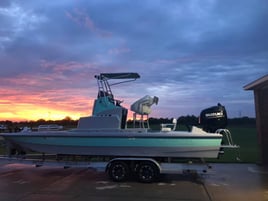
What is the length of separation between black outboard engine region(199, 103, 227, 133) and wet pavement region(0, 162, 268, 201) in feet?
4.45

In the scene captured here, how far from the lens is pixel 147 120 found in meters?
11.3

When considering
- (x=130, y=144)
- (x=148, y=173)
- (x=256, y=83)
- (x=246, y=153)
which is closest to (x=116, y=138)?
(x=130, y=144)

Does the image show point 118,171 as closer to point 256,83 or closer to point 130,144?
point 130,144

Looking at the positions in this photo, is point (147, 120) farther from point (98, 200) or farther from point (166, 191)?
point (98, 200)

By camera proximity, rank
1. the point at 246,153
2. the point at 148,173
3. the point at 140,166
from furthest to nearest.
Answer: the point at 246,153
the point at 140,166
the point at 148,173

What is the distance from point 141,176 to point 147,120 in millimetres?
1894

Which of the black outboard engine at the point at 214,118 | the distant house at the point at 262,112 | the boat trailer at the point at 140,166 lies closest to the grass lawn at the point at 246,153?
the distant house at the point at 262,112

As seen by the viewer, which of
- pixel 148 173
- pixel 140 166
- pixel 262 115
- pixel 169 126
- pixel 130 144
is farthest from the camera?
pixel 262 115

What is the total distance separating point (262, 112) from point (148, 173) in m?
5.83

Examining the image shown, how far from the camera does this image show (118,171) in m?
10.3

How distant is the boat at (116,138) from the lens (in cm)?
1012

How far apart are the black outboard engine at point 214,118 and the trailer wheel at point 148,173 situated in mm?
2010

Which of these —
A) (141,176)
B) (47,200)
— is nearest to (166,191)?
(141,176)

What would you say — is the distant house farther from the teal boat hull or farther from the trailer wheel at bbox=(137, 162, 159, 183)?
the trailer wheel at bbox=(137, 162, 159, 183)
